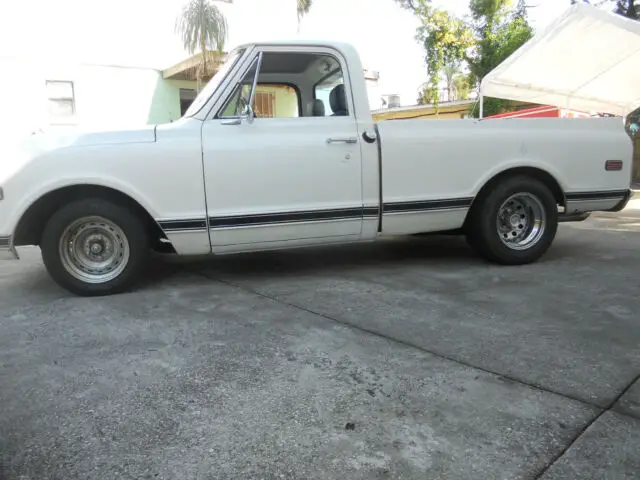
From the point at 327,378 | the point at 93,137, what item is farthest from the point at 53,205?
the point at 327,378

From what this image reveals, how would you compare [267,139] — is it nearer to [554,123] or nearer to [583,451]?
[554,123]

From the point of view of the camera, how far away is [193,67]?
13.1 meters

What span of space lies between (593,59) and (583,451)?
25.7 feet

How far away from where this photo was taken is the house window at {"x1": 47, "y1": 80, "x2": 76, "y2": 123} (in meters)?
12.8

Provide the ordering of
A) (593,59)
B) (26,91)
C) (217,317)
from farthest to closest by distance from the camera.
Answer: (26,91) → (593,59) → (217,317)

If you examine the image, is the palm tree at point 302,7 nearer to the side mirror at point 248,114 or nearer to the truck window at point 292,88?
the truck window at point 292,88

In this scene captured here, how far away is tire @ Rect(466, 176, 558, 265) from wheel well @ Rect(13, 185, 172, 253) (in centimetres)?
286

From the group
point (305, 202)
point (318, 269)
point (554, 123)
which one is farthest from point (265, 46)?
point (554, 123)

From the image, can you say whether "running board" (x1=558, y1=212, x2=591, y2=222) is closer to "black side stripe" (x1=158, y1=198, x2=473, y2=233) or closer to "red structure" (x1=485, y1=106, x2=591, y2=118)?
"black side stripe" (x1=158, y1=198, x2=473, y2=233)

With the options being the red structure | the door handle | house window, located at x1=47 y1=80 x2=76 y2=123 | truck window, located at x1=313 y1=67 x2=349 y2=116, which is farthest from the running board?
house window, located at x1=47 y1=80 x2=76 y2=123

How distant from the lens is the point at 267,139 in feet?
13.8

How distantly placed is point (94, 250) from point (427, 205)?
9.18 ft

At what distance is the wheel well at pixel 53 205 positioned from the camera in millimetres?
3943

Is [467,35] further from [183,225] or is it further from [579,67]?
[183,225]
